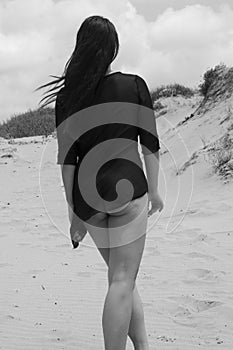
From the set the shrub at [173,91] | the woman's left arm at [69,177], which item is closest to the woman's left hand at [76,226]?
the woman's left arm at [69,177]

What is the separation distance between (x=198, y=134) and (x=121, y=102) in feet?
33.0

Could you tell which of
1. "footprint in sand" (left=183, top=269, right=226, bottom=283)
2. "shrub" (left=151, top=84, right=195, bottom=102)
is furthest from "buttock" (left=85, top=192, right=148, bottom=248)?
"shrub" (left=151, top=84, right=195, bottom=102)

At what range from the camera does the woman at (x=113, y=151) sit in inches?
108

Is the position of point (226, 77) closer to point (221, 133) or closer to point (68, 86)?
point (221, 133)

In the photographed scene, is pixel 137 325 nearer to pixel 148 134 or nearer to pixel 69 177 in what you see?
pixel 69 177

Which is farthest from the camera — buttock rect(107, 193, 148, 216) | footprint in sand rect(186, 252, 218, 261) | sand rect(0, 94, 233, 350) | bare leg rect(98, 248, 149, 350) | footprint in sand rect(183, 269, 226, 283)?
footprint in sand rect(186, 252, 218, 261)

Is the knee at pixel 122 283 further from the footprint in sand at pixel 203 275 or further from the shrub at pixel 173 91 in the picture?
the shrub at pixel 173 91

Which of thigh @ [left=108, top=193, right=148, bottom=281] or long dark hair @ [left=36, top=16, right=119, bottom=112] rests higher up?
long dark hair @ [left=36, top=16, right=119, bottom=112]

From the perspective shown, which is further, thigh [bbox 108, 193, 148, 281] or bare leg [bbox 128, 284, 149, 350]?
bare leg [bbox 128, 284, 149, 350]

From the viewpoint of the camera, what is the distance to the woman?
2.74 m

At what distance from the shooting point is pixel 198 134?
41.5 feet

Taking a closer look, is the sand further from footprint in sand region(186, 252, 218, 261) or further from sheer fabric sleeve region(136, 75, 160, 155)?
sheer fabric sleeve region(136, 75, 160, 155)

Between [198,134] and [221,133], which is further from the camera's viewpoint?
[198,134]

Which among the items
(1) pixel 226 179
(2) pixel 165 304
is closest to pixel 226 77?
(1) pixel 226 179
